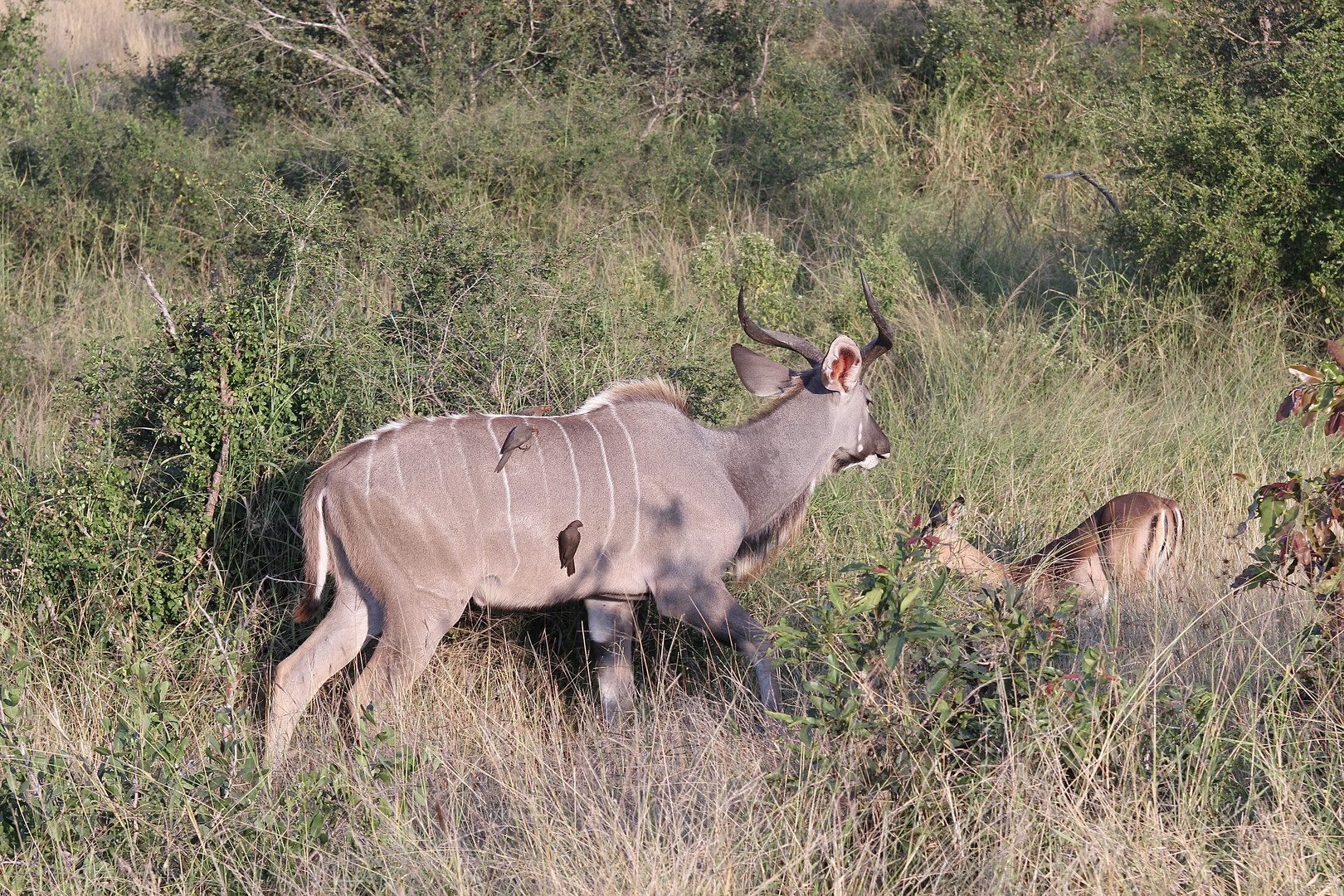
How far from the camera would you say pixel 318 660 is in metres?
3.75

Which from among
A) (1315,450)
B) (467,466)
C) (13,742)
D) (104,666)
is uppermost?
(467,466)

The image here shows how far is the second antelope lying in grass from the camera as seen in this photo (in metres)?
4.42

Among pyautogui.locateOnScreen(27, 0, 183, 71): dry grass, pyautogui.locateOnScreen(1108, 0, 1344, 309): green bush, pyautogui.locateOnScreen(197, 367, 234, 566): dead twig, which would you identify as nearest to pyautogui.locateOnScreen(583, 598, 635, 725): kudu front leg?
pyautogui.locateOnScreen(197, 367, 234, 566): dead twig

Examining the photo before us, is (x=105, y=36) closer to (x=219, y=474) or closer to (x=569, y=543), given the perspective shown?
(x=219, y=474)

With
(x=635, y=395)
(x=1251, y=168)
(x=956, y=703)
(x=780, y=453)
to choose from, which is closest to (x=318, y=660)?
(x=635, y=395)

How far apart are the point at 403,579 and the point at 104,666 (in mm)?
1087

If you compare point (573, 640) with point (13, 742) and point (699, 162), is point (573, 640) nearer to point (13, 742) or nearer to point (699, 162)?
point (13, 742)

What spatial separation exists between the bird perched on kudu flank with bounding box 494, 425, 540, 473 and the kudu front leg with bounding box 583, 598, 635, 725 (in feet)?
1.71

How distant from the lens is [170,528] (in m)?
4.27

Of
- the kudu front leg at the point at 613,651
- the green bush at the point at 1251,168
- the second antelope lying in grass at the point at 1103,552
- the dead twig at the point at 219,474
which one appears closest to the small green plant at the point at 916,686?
the kudu front leg at the point at 613,651

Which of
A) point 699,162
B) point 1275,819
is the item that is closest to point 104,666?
point 1275,819

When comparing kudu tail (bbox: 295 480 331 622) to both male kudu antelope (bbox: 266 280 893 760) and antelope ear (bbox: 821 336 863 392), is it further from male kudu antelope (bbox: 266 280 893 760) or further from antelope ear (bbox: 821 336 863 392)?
antelope ear (bbox: 821 336 863 392)

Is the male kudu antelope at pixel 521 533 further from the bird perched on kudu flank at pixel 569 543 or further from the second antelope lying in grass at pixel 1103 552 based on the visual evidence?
the second antelope lying in grass at pixel 1103 552

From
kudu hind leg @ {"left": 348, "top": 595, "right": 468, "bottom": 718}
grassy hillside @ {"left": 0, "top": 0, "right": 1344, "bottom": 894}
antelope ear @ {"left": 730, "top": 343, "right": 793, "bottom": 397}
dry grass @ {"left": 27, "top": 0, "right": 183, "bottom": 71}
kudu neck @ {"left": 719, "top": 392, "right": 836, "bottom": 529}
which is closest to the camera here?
grassy hillside @ {"left": 0, "top": 0, "right": 1344, "bottom": 894}
